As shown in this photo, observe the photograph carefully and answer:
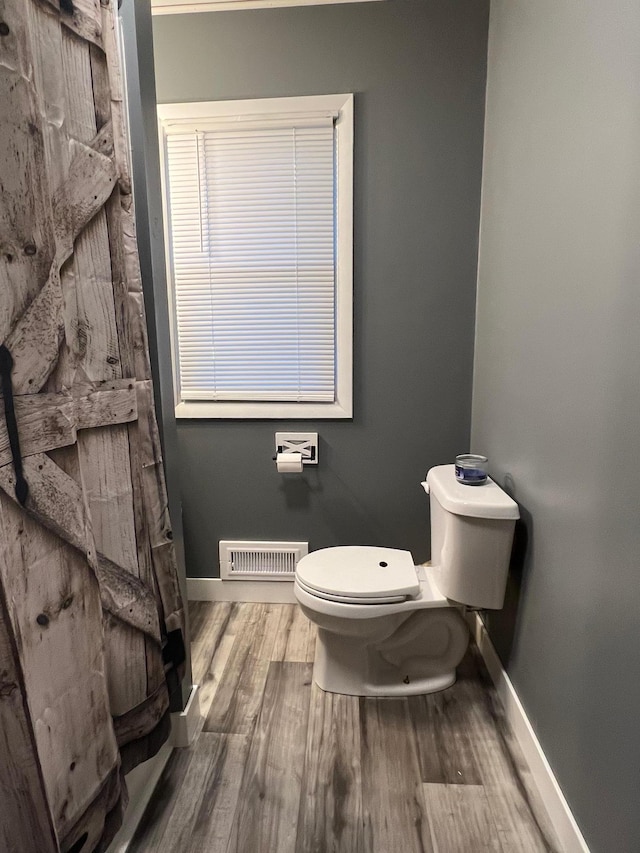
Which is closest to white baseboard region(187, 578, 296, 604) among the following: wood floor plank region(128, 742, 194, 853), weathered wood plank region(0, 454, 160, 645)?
wood floor plank region(128, 742, 194, 853)

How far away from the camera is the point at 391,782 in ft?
4.56

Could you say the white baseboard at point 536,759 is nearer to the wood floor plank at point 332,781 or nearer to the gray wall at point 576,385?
the gray wall at point 576,385

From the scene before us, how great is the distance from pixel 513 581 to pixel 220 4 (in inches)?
91.1

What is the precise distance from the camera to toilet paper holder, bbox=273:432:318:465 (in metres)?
2.16

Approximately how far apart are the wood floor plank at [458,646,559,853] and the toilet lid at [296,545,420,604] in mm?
462

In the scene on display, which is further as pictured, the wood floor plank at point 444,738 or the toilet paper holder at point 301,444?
the toilet paper holder at point 301,444

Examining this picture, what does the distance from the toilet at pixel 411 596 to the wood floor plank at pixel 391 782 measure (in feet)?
0.32

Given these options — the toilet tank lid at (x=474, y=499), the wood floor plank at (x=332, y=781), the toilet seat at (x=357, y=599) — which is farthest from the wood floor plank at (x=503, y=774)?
the toilet tank lid at (x=474, y=499)

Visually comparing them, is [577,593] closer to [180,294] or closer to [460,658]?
[460,658]

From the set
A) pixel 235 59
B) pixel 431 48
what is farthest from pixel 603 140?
pixel 235 59

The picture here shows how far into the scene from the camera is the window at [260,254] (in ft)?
6.47

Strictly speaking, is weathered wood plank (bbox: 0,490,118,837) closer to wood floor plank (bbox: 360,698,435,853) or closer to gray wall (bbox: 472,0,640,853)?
wood floor plank (bbox: 360,698,435,853)

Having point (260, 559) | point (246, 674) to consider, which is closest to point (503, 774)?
point (246, 674)

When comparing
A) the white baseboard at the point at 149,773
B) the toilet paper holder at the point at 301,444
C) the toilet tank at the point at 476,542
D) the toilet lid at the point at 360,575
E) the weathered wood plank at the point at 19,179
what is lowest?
the white baseboard at the point at 149,773
